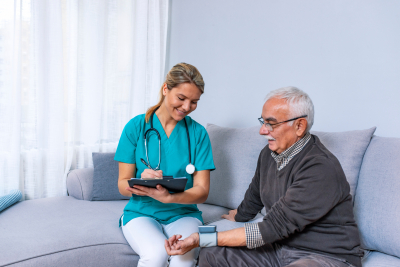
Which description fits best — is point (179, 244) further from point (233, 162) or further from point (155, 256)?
point (233, 162)

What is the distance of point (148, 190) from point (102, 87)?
139 cm

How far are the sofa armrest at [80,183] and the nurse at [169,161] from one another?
2.13ft

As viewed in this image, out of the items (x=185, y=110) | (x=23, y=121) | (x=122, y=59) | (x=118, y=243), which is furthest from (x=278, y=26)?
(x=23, y=121)

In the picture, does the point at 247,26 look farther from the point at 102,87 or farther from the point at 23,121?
the point at 23,121

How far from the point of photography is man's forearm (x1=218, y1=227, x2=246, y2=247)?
1.24 metres

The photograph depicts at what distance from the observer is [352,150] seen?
5.16ft

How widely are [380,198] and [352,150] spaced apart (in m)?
0.26

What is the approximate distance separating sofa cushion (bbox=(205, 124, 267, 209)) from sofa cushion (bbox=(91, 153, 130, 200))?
0.65 meters

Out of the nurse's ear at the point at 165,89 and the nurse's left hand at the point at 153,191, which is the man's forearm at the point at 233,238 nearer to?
the nurse's left hand at the point at 153,191

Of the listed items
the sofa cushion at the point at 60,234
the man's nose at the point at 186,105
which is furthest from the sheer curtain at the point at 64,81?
the man's nose at the point at 186,105

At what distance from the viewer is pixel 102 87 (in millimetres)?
2504

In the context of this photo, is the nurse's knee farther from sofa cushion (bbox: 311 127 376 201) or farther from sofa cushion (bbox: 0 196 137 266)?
sofa cushion (bbox: 311 127 376 201)

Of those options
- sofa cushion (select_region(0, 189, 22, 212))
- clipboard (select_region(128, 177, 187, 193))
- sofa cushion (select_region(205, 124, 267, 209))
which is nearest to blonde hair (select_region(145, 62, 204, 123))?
clipboard (select_region(128, 177, 187, 193))

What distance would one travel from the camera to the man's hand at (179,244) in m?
1.23
